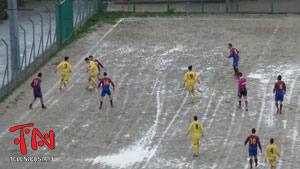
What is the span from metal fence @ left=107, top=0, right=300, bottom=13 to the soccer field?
473 centimetres

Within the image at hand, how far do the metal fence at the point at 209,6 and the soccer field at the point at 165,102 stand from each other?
473cm

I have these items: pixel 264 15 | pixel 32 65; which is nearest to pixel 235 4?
pixel 264 15

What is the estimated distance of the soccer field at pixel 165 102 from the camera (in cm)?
2350

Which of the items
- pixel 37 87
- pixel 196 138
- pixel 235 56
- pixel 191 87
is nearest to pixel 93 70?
pixel 37 87

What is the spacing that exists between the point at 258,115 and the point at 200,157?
16.6 ft

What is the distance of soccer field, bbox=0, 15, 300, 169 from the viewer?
23.5m

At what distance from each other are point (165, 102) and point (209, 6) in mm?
20918

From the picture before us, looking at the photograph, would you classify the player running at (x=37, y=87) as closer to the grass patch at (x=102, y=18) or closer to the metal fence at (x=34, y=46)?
the metal fence at (x=34, y=46)

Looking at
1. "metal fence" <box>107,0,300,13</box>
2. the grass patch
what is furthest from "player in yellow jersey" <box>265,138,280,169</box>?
"metal fence" <box>107,0,300,13</box>

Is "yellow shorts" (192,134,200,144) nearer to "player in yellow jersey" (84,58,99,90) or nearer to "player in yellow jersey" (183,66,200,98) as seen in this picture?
"player in yellow jersey" (183,66,200,98)

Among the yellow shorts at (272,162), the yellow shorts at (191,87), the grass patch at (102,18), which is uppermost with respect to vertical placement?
the grass patch at (102,18)

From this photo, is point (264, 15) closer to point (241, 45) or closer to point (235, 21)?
point (235, 21)

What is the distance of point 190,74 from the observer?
28.4 m

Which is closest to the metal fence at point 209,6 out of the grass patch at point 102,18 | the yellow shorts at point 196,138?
the grass patch at point 102,18
